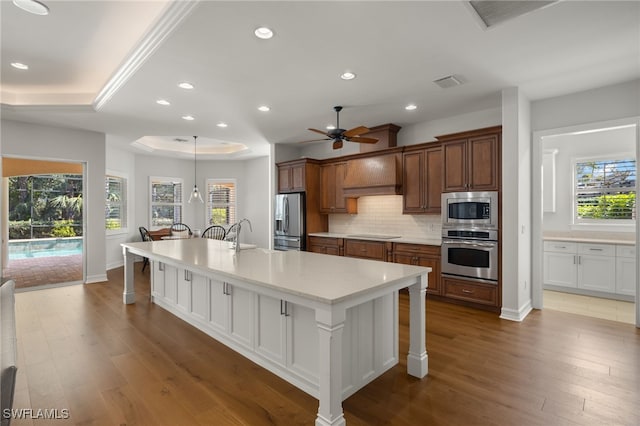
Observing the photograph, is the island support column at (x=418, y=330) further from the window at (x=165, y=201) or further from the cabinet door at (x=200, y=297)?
the window at (x=165, y=201)

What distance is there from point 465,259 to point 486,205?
770 millimetres

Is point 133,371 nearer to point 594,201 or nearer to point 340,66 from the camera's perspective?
point 340,66

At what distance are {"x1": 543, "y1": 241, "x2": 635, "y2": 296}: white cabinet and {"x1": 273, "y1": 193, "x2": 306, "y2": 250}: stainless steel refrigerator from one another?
13.7ft

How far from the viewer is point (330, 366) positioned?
1.81 meters

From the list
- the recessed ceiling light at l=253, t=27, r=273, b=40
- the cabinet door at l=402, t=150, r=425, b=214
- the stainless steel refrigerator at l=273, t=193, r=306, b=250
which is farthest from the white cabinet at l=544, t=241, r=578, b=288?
the recessed ceiling light at l=253, t=27, r=273, b=40

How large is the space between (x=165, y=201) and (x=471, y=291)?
25.0 feet

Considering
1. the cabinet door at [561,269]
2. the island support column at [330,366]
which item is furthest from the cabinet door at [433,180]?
the island support column at [330,366]

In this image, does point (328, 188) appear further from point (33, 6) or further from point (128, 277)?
point (33, 6)

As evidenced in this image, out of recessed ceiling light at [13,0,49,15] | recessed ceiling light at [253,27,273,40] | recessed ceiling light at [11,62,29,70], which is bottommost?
recessed ceiling light at [253,27,273,40]

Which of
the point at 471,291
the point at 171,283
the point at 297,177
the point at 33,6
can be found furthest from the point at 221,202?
the point at 471,291

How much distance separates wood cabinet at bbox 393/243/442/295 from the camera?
4586 millimetres

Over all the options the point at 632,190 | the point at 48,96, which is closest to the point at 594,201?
the point at 632,190

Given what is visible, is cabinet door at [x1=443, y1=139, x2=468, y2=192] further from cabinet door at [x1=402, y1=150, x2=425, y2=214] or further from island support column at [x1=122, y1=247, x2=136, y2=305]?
island support column at [x1=122, y1=247, x2=136, y2=305]

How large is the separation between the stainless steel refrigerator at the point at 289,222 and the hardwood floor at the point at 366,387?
2.84 meters
